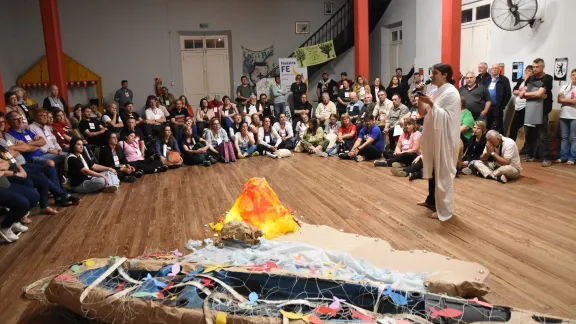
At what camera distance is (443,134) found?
4367 millimetres

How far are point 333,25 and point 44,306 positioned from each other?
11463 millimetres

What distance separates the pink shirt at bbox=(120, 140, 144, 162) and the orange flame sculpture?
10.7ft

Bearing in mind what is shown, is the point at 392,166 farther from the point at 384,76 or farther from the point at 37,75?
the point at 37,75

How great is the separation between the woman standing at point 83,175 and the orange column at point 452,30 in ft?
19.1

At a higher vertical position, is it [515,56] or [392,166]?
[515,56]

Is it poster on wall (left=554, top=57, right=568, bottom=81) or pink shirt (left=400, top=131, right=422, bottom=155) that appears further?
poster on wall (left=554, top=57, right=568, bottom=81)

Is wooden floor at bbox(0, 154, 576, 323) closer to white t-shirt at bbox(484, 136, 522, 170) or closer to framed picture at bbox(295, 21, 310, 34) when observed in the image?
white t-shirt at bbox(484, 136, 522, 170)

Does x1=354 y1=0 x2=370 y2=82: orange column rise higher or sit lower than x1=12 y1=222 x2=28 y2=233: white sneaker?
higher

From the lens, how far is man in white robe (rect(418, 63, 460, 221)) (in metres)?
4.36

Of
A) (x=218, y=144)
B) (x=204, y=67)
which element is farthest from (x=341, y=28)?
(x=218, y=144)

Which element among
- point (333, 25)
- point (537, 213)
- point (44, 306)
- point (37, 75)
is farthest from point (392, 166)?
point (37, 75)


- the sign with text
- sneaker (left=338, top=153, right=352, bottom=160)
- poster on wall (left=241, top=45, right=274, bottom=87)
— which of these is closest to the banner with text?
the sign with text

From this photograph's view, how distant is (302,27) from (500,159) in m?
8.24

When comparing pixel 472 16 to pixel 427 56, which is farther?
pixel 427 56
